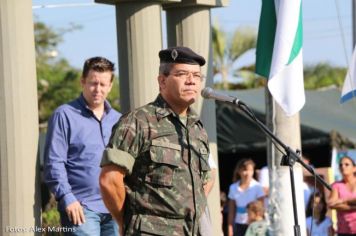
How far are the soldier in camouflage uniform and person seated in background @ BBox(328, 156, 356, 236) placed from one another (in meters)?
6.13

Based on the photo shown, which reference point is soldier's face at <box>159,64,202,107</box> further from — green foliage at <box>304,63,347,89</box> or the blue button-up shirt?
green foliage at <box>304,63,347,89</box>

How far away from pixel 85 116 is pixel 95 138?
178 millimetres

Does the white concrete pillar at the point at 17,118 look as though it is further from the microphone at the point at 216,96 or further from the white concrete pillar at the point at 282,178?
the white concrete pillar at the point at 282,178

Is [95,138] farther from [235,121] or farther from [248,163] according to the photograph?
[235,121]

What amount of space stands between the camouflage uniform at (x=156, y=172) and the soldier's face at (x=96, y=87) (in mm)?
1450

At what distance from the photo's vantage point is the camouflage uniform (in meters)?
5.70

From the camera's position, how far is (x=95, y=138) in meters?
7.27

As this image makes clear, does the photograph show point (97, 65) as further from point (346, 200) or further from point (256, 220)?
point (256, 220)

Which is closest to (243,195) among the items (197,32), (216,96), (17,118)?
(197,32)

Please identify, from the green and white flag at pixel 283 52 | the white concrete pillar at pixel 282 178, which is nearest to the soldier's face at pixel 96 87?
the green and white flag at pixel 283 52

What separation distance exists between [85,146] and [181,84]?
1633 millimetres

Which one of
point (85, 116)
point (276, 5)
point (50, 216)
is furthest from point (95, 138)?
point (50, 216)

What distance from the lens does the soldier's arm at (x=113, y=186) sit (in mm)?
5645

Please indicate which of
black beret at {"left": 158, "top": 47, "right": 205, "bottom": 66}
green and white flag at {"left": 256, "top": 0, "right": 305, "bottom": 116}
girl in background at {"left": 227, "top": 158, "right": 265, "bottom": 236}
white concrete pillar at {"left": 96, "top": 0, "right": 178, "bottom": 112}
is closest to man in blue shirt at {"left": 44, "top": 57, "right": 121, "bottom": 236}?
white concrete pillar at {"left": 96, "top": 0, "right": 178, "bottom": 112}
